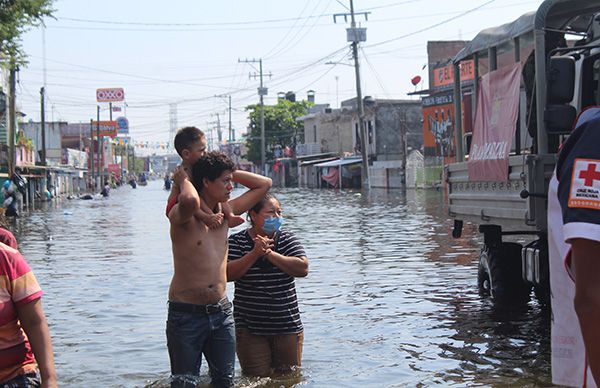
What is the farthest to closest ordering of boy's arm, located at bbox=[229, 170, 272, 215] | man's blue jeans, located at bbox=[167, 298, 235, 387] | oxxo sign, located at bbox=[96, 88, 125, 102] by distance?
oxxo sign, located at bbox=[96, 88, 125, 102] → boy's arm, located at bbox=[229, 170, 272, 215] → man's blue jeans, located at bbox=[167, 298, 235, 387]

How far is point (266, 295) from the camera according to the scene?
623 centimetres

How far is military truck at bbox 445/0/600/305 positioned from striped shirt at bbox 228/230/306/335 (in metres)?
2.23

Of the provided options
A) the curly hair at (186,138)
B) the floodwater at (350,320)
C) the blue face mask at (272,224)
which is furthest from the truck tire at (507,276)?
the curly hair at (186,138)

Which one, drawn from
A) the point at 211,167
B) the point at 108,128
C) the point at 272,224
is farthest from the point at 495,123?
the point at 108,128

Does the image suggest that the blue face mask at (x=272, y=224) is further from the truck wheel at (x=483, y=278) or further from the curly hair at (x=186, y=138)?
the truck wheel at (x=483, y=278)

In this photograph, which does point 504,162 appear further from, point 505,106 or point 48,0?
point 48,0

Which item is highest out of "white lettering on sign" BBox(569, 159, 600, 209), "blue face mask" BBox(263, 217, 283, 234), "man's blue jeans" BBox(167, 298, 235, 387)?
"white lettering on sign" BBox(569, 159, 600, 209)

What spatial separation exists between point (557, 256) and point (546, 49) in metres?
6.68

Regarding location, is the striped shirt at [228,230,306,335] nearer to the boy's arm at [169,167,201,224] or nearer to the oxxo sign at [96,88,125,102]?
the boy's arm at [169,167,201,224]

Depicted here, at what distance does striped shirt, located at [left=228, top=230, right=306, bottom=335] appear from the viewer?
20.3ft

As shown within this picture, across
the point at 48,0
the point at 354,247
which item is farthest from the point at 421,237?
the point at 48,0

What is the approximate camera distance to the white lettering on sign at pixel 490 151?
932cm

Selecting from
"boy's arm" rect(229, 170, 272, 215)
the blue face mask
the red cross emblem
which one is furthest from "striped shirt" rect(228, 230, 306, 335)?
the red cross emblem

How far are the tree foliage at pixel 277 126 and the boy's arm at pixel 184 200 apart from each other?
109498mm
